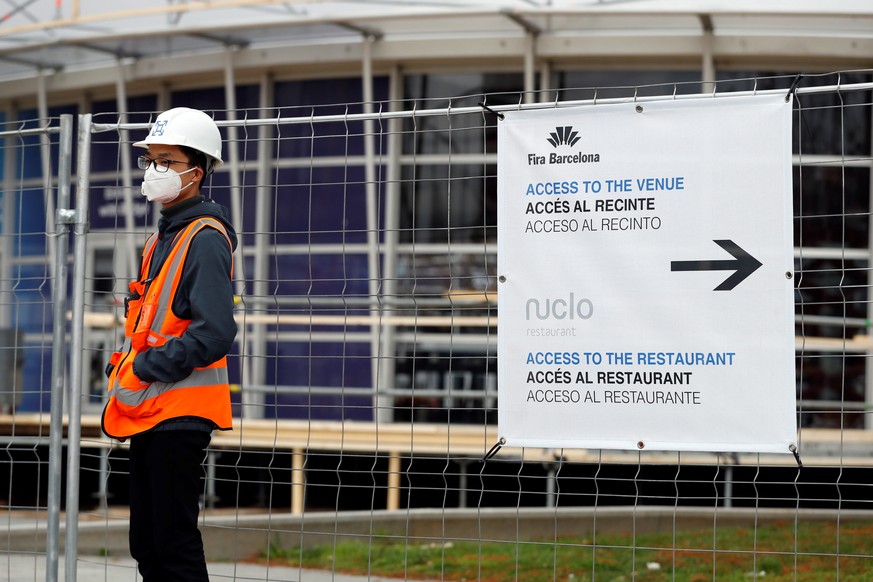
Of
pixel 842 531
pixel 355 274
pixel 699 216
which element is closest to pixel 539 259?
pixel 699 216

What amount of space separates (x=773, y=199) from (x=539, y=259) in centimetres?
96

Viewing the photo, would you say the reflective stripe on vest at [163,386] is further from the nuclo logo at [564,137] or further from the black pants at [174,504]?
the nuclo logo at [564,137]

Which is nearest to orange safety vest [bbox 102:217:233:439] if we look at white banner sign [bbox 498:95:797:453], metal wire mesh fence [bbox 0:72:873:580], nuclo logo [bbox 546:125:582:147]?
white banner sign [bbox 498:95:797:453]

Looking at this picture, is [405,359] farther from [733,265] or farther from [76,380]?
[733,265]

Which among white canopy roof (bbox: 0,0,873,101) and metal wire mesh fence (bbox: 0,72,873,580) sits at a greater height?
white canopy roof (bbox: 0,0,873,101)

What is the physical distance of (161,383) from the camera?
178 inches

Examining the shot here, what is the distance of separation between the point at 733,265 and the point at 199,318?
6.76ft

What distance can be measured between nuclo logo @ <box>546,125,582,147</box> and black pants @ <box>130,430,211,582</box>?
6.08ft

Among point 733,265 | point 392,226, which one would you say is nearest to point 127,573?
point 733,265

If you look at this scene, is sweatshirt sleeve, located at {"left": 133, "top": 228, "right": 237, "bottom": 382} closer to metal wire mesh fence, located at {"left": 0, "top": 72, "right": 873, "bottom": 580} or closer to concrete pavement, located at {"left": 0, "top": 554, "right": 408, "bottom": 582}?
concrete pavement, located at {"left": 0, "top": 554, "right": 408, "bottom": 582}

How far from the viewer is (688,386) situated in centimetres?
466

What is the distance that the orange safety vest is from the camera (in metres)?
4.52

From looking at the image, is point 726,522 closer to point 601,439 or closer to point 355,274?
point 601,439

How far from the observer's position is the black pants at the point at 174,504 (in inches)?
176
